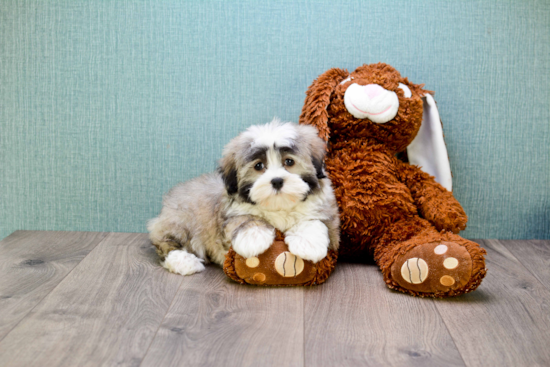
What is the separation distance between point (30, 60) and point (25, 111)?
0.79 ft

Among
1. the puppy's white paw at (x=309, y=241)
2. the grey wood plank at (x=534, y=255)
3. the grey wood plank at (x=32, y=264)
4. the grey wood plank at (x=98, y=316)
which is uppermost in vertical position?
the puppy's white paw at (x=309, y=241)

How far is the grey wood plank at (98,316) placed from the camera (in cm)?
145

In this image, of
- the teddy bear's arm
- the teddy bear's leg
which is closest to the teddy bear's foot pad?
the teddy bear's leg

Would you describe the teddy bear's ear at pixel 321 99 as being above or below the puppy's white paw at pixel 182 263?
above

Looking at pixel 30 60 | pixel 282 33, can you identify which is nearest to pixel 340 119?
pixel 282 33

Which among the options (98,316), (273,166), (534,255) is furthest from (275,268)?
(534,255)

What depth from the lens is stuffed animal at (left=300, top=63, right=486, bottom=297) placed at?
207 centimetres

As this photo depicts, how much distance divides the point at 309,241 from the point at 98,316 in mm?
749

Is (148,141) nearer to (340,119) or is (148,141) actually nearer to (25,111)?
(25,111)

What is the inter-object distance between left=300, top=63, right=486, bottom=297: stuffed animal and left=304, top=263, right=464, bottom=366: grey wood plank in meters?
0.15

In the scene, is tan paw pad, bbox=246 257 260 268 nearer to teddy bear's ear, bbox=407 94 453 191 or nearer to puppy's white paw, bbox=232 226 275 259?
puppy's white paw, bbox=232 226 275 259

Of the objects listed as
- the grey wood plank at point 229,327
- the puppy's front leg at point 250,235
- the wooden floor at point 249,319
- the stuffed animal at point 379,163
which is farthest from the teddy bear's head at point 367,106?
the grey wood plank at point 229,327

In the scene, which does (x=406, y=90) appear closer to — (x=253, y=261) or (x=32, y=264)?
(x=253, y=261)

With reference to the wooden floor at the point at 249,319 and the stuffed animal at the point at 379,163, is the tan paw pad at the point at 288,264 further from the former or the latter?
the stuffed animal at the point at 379,163
